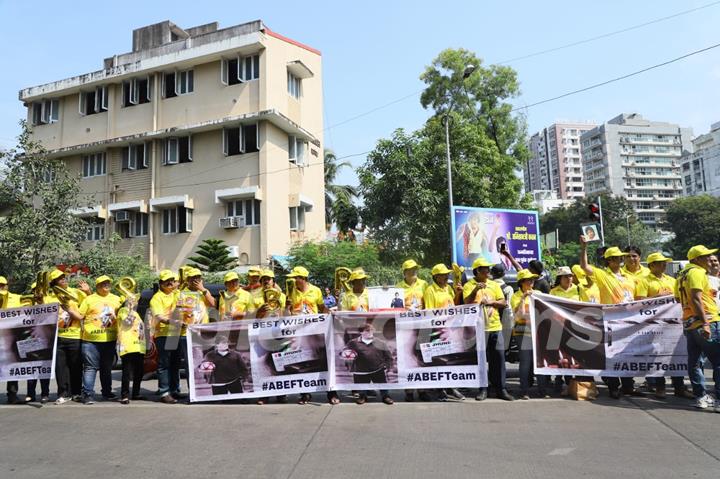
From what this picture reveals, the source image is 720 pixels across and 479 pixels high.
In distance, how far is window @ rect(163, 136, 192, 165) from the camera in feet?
83.3

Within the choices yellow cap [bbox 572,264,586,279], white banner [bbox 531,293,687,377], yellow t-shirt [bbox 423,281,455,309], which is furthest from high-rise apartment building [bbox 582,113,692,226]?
yellow t-shirt [bbox 423,281,455,309]

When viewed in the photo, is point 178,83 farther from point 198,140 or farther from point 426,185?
point 426,185

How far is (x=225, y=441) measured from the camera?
5516mm

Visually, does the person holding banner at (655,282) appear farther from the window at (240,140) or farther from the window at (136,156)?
the window at (136,156)

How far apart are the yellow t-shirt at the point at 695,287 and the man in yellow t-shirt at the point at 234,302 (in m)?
5.49

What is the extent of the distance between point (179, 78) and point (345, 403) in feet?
72.8

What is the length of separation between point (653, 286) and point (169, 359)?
665 cm

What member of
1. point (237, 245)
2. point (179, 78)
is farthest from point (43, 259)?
point (179, 78)

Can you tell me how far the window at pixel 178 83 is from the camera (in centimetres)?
2542

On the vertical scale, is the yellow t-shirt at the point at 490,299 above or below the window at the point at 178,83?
below

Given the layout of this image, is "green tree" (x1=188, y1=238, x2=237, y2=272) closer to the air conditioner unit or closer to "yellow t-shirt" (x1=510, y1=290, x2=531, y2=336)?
the air conditioner unit

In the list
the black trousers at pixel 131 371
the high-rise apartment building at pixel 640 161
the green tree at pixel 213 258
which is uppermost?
the high-rise apartment building at pixel 640 161

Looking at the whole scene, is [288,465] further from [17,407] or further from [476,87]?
[476,87]

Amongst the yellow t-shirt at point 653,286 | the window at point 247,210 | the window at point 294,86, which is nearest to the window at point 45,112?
the window at point 247,210
